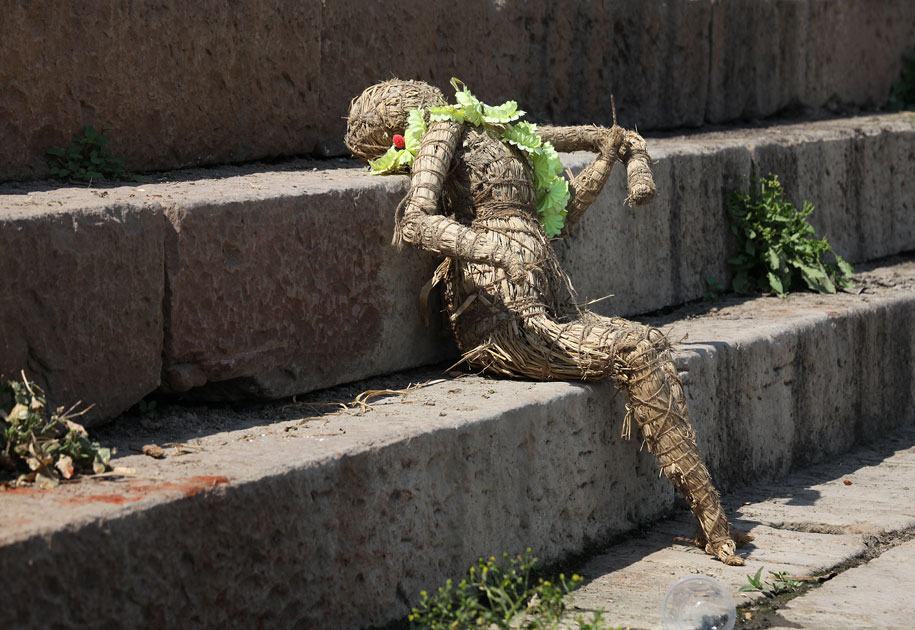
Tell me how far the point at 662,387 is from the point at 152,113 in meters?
2.03

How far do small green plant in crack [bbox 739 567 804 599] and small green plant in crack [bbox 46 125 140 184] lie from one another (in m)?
2.44

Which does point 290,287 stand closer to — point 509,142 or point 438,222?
point 438,222

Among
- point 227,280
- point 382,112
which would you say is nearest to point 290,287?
point 227,280

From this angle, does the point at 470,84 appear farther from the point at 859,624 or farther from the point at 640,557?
the point at 859,624

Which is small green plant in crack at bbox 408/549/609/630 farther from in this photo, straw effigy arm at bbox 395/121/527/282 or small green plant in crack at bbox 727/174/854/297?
small green plant in crack at bbox 727/174/854/297

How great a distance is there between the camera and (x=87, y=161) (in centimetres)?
419

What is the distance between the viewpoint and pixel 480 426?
382cm

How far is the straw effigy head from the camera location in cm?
456

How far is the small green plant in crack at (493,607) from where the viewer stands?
3.30 metres

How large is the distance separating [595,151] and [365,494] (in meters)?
1.96

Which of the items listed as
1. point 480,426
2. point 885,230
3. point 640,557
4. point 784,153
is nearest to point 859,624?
point 640,557

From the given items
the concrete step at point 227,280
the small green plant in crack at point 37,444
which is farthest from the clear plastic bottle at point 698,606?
the small green plant in crack at point 37,444

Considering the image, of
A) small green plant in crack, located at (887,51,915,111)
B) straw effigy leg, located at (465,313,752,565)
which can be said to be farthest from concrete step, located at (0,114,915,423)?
small green plant in crack, located at (887,51,915,111)

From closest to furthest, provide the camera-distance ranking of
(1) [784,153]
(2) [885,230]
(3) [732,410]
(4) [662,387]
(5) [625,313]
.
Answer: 1. (4) [662,387]
2. (3) [732,410]
3. (5) [625,313]
4. (1) [784,153]
5. (2) [885,230]
